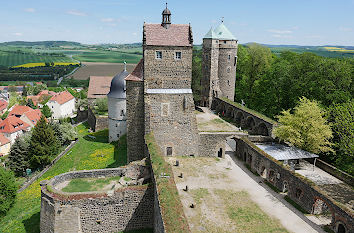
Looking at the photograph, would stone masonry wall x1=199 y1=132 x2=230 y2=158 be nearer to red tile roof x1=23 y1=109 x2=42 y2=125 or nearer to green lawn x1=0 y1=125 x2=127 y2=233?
green lawn x1=0 y1=125 x2=127 y2=233

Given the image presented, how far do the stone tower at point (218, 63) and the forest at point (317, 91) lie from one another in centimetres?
425

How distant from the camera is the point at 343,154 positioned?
81.6 feet

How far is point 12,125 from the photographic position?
5416cm

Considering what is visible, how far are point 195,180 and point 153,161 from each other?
12.2 ft

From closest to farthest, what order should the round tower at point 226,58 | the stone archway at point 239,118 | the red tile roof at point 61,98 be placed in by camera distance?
the stone archway at point 239,118 < the round tower at point 226,58 < the red tile roof at point 61,98

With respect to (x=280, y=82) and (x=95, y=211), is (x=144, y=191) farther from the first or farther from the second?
(x=280, y=82)

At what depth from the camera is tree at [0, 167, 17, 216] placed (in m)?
25.3

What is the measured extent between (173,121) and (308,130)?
41.7ft

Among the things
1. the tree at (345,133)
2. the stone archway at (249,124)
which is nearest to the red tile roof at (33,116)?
the stone archway at (249,124)

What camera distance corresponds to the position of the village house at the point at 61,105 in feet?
239

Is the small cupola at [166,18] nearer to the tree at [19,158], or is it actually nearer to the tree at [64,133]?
the tree at [64,133]

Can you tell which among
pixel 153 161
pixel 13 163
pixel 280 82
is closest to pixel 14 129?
pixel 13 163

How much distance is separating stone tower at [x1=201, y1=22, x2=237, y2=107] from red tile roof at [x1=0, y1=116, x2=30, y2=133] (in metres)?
Result: 36.6

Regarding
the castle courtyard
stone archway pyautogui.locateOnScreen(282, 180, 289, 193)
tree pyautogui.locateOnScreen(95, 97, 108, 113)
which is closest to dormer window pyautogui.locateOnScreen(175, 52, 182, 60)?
the castle courtyard
